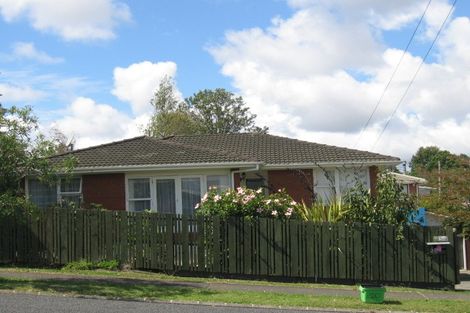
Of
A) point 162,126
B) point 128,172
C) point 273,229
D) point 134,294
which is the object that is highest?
point 162,126

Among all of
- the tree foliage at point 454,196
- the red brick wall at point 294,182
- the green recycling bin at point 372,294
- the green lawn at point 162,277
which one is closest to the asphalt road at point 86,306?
the green recycling bin at point 372,294

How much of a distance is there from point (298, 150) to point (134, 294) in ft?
42.2

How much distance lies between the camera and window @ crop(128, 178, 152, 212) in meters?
18.9

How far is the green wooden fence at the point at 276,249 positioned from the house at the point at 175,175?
154 inches

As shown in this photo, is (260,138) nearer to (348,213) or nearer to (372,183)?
(372,183)

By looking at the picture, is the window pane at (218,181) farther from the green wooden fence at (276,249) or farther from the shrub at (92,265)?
the shrub at (92,265)

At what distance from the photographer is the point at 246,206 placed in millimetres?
14141

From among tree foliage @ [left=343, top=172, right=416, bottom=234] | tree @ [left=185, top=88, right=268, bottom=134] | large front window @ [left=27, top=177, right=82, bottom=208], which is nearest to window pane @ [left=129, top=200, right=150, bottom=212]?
large front window @ [left=27, top=177, right=82, bottom=208]

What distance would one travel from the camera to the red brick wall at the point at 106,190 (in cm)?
1870

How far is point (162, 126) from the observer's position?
41.8 metres

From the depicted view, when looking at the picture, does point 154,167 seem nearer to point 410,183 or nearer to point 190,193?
point 190,193

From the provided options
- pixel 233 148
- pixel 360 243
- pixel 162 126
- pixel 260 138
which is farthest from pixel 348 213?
pixel 162 126

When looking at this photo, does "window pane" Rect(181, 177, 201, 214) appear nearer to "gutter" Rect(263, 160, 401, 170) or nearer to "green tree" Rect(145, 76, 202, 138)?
"gutter" Rect(263, 160, 401, 170)

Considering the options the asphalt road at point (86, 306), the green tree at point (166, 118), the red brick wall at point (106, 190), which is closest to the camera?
the asphalt road at point (86, 306)
